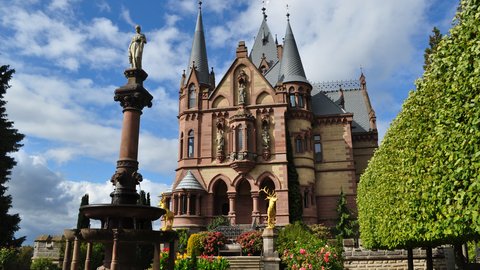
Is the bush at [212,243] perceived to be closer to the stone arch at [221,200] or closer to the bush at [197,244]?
the bush at [197,244]

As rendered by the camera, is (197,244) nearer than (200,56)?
Yes

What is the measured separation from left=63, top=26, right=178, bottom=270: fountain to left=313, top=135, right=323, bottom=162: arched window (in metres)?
28.4

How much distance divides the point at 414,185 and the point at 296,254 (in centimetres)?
816

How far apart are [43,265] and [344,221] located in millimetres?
26485

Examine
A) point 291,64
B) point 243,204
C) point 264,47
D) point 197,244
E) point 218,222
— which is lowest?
point 197,244

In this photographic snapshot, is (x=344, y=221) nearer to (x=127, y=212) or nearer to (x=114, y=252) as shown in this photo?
(x=127, y=212)

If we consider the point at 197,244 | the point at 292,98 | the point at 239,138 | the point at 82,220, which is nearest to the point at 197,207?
the point at 239,138

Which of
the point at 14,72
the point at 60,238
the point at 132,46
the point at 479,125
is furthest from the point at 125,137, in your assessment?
the point at 14,72

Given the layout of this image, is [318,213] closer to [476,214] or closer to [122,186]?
[122,186]

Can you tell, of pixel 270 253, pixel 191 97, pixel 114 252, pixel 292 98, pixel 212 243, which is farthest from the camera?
pixel 191 97

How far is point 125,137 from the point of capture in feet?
46.4

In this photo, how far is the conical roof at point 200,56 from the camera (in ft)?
138

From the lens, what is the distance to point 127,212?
11.9 meters

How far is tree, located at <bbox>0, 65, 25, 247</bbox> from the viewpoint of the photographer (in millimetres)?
24048
